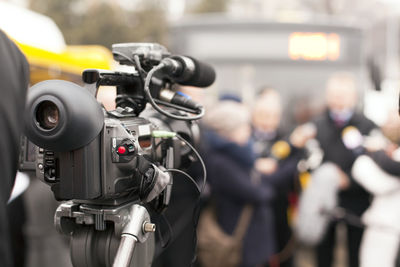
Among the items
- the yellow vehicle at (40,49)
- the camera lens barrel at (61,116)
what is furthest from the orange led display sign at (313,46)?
the camera lens barrel at (61,116)

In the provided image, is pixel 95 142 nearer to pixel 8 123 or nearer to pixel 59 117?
pixel 59 117

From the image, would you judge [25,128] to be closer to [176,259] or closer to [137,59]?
[137,59]

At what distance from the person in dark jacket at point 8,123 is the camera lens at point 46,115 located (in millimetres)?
277

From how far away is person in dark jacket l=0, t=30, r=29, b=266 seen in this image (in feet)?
4.37

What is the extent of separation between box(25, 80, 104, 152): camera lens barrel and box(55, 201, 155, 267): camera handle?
0.69 ft

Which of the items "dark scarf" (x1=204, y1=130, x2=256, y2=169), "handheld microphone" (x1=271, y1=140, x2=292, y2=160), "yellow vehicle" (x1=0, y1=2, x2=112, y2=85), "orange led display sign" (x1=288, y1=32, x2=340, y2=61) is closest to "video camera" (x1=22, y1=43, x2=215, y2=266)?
"dark scarf" (x1=204, y1=130, x2=256, y2=169)

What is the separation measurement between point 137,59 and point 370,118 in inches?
130

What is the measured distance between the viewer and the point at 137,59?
1442mm

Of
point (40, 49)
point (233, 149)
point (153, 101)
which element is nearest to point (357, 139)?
point (233, 149)

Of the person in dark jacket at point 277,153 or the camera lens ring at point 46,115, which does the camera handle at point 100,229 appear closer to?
the camera lens ring at point 46,115

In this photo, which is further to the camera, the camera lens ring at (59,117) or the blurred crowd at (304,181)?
the blurred crowd at (304,181)

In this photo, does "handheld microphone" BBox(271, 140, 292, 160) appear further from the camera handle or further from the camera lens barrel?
the camera lens barrel

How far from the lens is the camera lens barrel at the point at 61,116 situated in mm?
1077

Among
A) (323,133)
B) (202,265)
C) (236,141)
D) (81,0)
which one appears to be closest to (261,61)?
(323,133)
